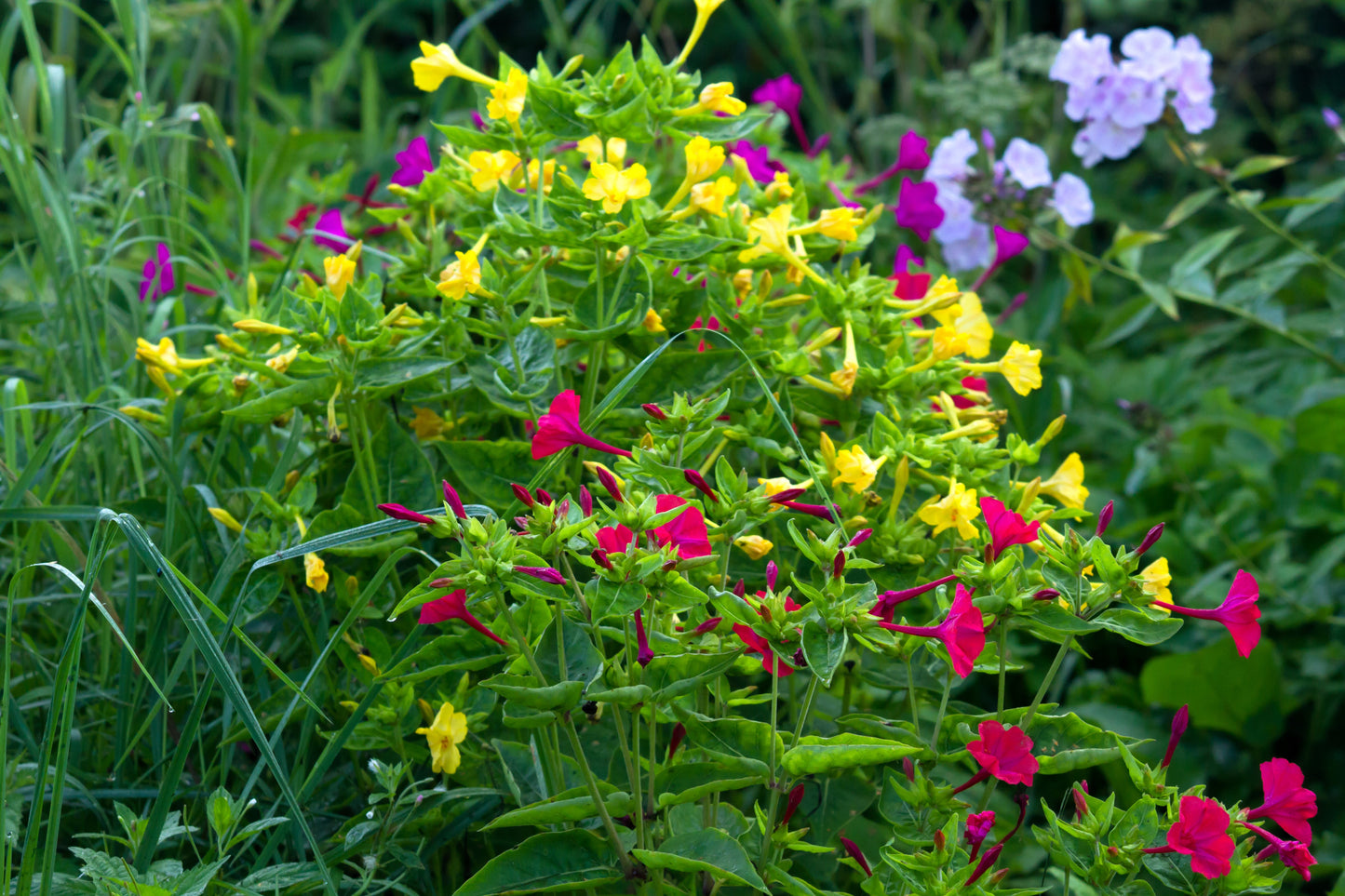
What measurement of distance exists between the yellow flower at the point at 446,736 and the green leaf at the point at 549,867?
0.27 ft

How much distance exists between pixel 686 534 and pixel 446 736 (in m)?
0.25

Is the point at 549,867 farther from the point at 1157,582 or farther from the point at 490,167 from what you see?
the point at 490,167

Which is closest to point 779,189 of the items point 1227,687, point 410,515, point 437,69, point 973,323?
point 973,323

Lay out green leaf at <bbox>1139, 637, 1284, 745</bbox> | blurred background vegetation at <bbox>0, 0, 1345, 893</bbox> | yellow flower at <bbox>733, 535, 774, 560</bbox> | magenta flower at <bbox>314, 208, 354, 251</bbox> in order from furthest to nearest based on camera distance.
Result: 1. green leaf at <bbox>1139, 637, 1284, 745</bbox>
2. magenta flower at <bbox>314, 208, 354, 251</bbox>
3. blurred background vegetation at <bbox>0, 0, 1345, 893</bbox>
4. yellow flower at <bbox>733, 535, 774, 560</bbox>

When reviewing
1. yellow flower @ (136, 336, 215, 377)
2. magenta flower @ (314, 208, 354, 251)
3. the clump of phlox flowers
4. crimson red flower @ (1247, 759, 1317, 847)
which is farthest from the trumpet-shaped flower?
the clump of phlox flowers

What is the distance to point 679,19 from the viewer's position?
3.18 metres

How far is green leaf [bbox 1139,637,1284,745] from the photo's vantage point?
4.86 ft

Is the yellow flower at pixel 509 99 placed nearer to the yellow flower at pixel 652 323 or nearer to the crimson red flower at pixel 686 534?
the yellow flower at pixel 652 323

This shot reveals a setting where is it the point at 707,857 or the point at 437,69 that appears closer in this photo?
the point at 707,857

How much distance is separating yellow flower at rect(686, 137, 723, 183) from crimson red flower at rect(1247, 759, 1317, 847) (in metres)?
0.61

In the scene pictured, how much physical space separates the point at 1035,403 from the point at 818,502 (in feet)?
3.16

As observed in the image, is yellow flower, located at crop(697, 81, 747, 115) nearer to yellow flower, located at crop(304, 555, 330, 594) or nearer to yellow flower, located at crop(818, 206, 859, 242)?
yellow flower, located at crop(818, 206, 859, 242)

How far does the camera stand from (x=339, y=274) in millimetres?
943

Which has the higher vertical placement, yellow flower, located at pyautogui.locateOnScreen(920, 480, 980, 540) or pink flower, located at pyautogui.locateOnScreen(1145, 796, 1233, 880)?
yellow flower, located at pyautogui.locateOnScreen(920, 480, 980, 540)
